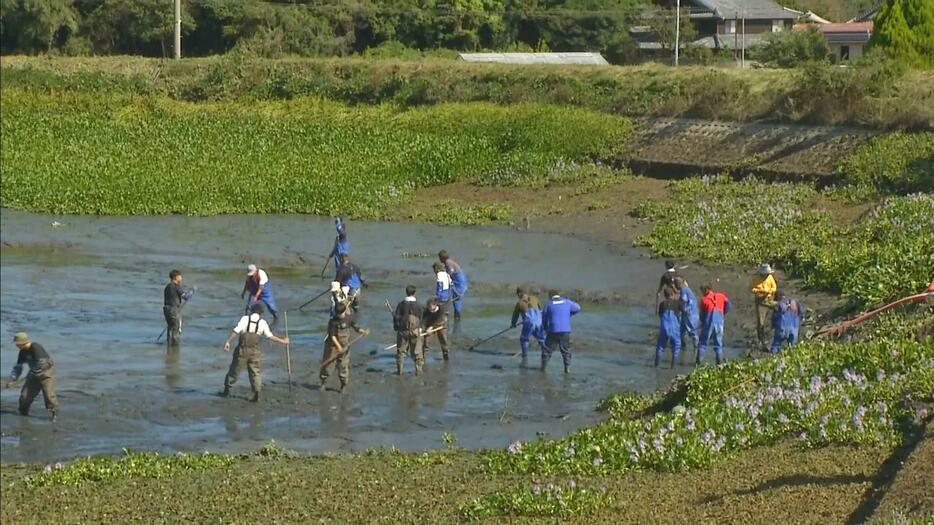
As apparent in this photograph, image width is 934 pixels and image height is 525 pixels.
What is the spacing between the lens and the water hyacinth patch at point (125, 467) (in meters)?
15.5

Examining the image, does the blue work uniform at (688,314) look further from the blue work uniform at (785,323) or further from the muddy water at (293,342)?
the blue work uniform at (785,323)

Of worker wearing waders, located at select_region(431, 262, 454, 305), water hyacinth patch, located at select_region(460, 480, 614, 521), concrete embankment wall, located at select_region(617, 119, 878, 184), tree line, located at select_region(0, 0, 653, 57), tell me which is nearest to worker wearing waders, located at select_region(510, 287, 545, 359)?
worker wearing waders, located at select_region(431, 262, 454, 305)

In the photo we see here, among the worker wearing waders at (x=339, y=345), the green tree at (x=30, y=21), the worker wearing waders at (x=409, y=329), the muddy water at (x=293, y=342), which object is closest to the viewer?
the green tree at (x=30, y=21)

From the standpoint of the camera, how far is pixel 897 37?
149ft

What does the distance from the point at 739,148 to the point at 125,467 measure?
95.5 feet

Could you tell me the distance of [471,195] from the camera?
4225 cm

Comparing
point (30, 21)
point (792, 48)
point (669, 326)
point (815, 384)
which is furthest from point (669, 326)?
point (792, 48)

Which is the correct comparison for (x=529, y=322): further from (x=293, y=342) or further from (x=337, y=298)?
(x=293, y=342)

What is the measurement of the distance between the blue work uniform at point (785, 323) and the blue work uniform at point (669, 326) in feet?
5.08

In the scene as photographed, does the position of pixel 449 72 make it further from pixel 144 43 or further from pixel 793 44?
pixel 793 44

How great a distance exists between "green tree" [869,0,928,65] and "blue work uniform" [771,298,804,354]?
78.0ft

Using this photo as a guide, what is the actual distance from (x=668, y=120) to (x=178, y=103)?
1787 cm

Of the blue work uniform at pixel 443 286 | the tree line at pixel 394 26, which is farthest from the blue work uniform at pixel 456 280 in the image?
the tree line at pixel 394 26

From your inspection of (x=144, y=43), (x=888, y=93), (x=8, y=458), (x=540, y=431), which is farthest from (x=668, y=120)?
(x=8, y=458)
